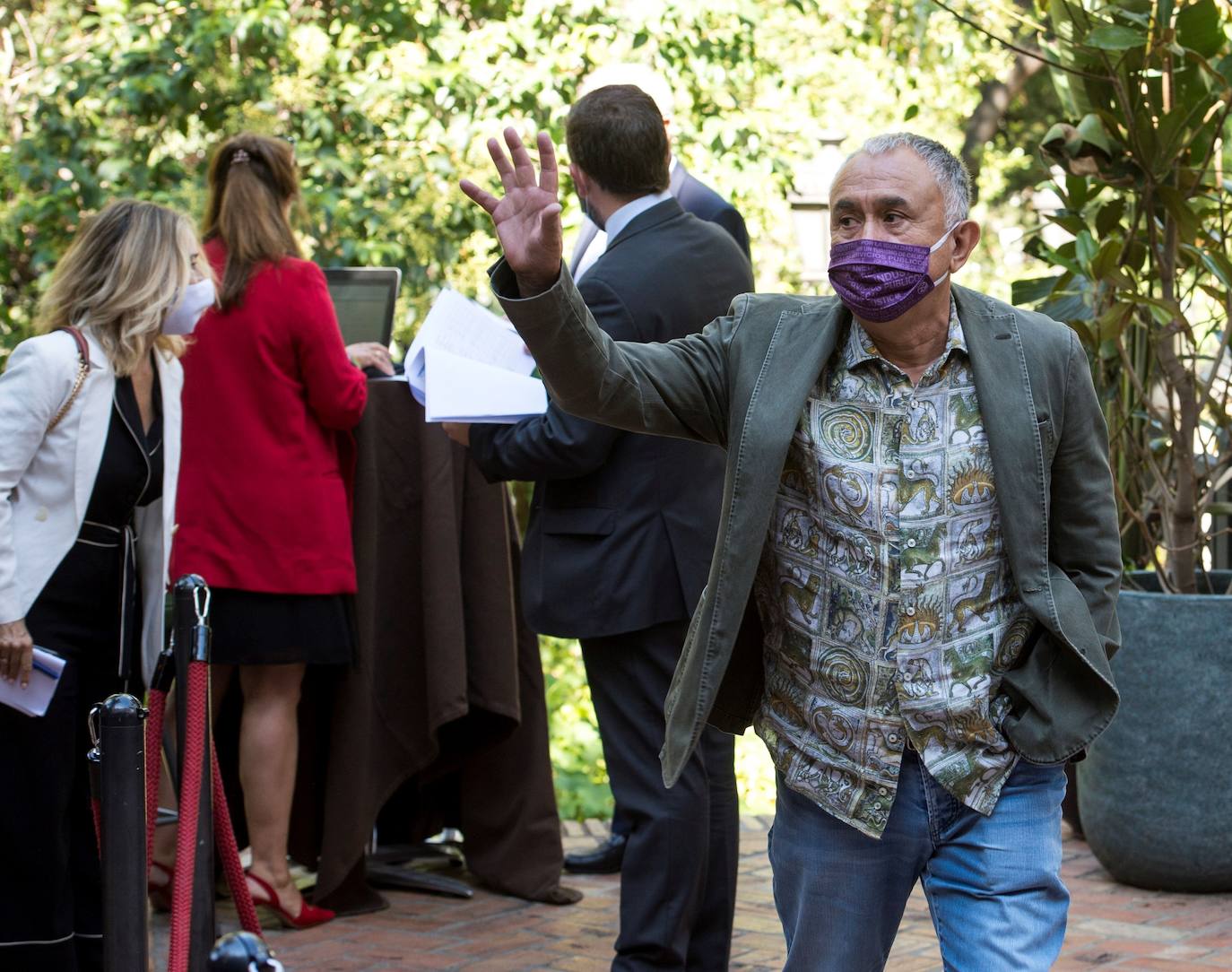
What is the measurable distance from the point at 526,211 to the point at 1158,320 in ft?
10.4

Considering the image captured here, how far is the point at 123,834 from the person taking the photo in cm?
A: 284

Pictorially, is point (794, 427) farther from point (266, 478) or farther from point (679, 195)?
point (679, 195)

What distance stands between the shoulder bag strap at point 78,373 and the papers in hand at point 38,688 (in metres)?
0.55

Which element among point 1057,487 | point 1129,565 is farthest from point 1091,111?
point 1057,487

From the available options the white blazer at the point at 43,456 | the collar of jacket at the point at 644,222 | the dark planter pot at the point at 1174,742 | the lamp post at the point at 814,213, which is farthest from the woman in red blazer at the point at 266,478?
the lamp post at the point at 814,213

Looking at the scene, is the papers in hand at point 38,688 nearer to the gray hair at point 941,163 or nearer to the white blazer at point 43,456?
the white blazer at point 43,456

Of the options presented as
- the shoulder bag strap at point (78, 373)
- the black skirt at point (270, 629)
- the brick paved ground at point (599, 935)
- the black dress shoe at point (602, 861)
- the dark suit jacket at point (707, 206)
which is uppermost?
the dark suit jacket at point (707, 206)

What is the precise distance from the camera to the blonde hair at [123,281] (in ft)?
13.2

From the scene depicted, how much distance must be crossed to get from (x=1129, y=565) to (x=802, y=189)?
166 inches

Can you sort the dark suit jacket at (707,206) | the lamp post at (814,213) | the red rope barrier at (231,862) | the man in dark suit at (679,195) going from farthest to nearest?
1. the lamp post at (814,213)
2. the dark suit jacket at (707,206)
3. the man in dark suit at (679,195)
4. the red rope barrier at (231,862)

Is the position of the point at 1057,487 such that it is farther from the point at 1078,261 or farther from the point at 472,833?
the point at 472,833

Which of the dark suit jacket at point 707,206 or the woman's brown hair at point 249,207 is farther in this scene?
the dark suit jacket at point 707,206

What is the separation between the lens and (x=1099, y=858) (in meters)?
5.39

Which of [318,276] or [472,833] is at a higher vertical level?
[318,276]
